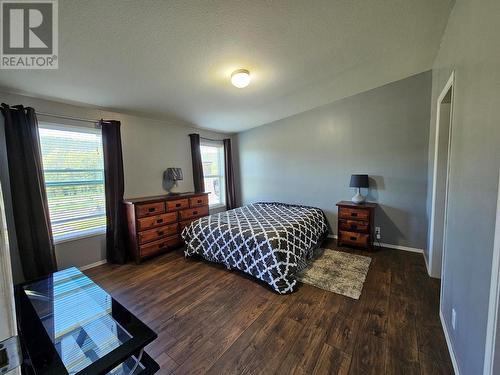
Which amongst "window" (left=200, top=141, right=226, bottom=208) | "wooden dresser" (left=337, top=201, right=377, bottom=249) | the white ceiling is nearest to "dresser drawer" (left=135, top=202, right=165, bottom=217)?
the white ceiling

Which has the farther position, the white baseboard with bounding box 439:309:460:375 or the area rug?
the area rug

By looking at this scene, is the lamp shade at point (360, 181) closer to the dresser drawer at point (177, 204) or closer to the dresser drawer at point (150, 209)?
the dresser drawer at point (177, 204)

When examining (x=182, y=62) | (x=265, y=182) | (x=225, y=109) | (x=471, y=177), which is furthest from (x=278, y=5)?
(x=265, y=182)

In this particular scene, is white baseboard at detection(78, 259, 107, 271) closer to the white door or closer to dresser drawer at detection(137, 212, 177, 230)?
dresser drawer at detection(137, 212, 177, 230)

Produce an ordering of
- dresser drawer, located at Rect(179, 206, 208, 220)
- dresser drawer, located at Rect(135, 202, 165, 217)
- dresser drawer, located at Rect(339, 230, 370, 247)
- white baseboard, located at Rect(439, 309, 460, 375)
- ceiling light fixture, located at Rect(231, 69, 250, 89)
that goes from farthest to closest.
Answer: dresser drawer, located at Rect(179, 206, 208, 220) < dresser drawer, located at Rect(339, 230, 370, 247) < dresser drawer, located at Rect(135, 202, 165, 217) < ceiling light fixture, located at Rect(231, 69, 250, 89) < white baseboard, located at Rect(439, 309, 460, 375)

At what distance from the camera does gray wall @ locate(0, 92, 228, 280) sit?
2.64m

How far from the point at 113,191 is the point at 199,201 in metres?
1.33

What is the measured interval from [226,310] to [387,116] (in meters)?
3.50

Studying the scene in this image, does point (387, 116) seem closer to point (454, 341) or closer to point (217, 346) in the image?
point (454, 341)

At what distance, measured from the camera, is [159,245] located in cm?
319

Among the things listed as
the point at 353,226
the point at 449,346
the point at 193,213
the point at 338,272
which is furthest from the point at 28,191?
the point at 353,226

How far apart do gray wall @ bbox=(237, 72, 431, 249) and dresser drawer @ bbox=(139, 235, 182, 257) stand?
7.13 ft

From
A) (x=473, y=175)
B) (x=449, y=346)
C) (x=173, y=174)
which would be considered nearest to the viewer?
(x=473, y=175)

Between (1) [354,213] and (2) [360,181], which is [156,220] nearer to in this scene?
(1) [354,213]
